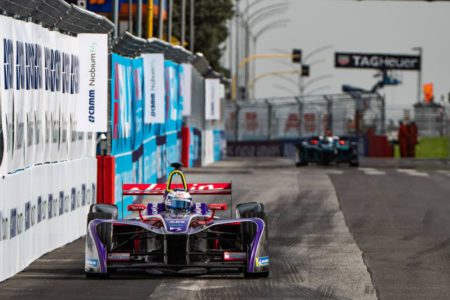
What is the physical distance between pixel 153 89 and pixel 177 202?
1348cm

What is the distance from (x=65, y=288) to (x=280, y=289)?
6.92 feet

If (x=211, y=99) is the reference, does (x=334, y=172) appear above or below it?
below

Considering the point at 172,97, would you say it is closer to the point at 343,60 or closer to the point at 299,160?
the point at 299,160

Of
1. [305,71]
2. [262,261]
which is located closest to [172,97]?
[262,261]

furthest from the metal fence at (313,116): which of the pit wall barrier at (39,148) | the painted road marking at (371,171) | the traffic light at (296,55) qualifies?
the pit wall barrier at (39,148)

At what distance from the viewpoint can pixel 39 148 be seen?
18766 millimetres

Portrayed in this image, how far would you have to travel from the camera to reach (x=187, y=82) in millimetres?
42656

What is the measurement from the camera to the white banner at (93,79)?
22.0 meters

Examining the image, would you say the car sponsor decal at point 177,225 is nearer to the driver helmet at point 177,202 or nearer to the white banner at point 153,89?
the driver helmet at point 177,202

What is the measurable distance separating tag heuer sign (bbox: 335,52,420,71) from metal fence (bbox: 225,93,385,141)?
57365mm

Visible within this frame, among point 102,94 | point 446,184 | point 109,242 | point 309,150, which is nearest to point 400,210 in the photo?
point 102,94

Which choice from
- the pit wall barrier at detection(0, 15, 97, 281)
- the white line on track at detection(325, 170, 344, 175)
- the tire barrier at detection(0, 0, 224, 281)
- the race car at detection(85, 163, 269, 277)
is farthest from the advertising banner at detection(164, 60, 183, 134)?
the race car at detection(85, 163, 269, 277)

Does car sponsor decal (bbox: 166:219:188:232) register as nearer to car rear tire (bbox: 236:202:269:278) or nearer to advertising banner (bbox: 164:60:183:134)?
car rear tire (bbox: 236:202:269:278)

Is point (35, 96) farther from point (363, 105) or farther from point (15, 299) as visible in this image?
point (363, 105)
